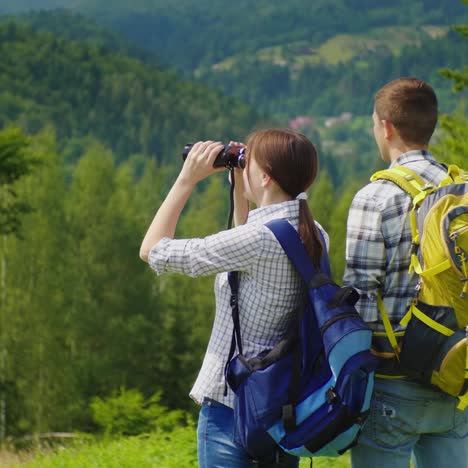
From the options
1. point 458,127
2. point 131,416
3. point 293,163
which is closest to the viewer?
point 293,163

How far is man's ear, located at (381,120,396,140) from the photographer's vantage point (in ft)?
9.21

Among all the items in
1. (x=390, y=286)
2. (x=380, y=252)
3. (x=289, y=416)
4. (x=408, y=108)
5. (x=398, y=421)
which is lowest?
(x=398, y=421)

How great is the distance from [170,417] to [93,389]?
18.0 metres

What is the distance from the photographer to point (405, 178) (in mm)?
2758

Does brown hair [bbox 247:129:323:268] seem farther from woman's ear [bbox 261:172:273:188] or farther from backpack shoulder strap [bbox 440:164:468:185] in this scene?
A: backpack shoulder strap [bbox 440:164:468:185]

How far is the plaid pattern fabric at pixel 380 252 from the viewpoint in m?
2.70

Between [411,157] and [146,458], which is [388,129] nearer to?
[411,157]

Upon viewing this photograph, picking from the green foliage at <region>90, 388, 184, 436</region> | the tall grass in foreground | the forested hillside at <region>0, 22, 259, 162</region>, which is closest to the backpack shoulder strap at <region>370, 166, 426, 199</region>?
the tall grass in foreground

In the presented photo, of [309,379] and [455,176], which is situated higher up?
[455,176]

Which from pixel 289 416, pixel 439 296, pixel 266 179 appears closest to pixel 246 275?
pixel 266 179

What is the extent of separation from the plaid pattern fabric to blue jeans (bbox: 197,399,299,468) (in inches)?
19.0

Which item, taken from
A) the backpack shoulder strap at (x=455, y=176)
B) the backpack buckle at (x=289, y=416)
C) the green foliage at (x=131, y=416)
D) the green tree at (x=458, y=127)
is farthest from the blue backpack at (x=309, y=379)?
the green foliage at (x=131, y=416)

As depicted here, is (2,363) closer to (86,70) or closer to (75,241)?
(75,241)

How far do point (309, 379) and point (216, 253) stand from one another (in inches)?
15.8
